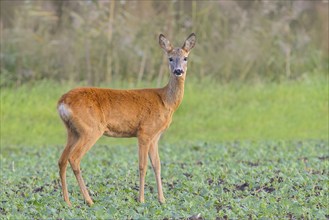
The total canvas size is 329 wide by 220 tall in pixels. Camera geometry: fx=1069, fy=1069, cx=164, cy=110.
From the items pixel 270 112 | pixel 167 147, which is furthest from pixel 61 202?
pixel 270 112

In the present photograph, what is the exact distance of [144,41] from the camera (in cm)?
1933

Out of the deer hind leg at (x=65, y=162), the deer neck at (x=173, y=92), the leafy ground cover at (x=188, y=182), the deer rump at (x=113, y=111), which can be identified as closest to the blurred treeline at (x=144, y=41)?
the leafy ground cover at (x=188, y=182)

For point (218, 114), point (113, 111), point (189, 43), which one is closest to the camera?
point (113, 111)

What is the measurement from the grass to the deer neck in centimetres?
572

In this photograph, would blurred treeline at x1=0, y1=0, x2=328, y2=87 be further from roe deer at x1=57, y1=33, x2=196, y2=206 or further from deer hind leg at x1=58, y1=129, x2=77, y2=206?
deer hind leg at x1=58, y1=129, x2=77, y2=206

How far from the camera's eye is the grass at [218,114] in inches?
671

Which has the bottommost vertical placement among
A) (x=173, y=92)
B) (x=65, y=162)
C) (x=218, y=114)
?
(x=218, y=114)

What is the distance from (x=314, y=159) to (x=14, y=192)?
4.21 metres

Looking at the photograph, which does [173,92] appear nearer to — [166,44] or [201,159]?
[166,44]

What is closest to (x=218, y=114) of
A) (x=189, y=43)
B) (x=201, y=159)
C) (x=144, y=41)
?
(x=144, y=41)

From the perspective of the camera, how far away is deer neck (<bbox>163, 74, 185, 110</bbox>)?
10695mm

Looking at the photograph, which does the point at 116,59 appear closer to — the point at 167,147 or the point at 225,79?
the point at 225,79

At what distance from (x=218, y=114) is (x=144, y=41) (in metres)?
2.15

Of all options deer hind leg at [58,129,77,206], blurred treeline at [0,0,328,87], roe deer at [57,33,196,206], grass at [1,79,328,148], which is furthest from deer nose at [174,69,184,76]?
blurred treeline at [0,0,328,87]
